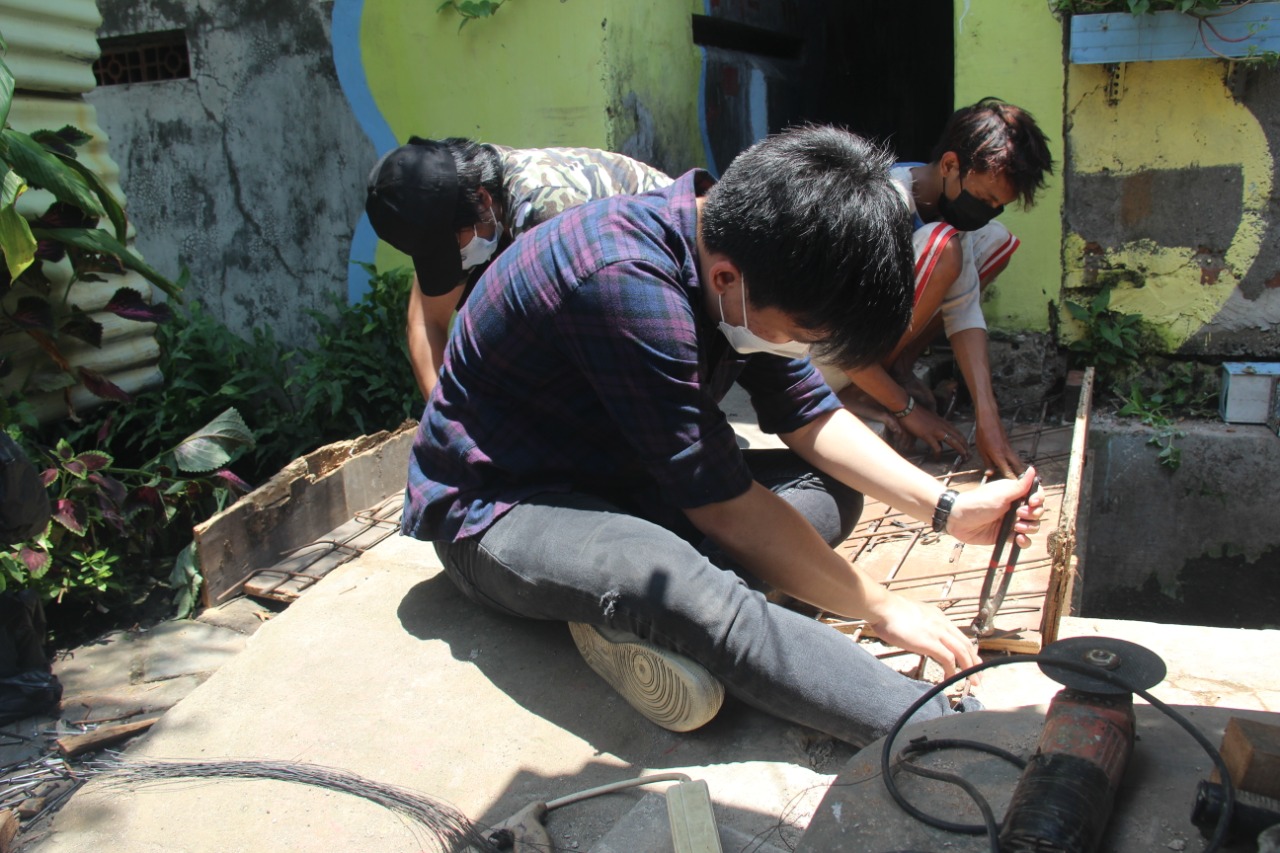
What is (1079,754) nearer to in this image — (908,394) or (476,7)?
(908,394)

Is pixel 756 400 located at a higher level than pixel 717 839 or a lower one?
higher

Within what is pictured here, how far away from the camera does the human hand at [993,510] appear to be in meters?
2.10

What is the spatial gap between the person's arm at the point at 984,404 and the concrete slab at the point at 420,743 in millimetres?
1608

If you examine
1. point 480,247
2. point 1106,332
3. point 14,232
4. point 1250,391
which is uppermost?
point 14,232

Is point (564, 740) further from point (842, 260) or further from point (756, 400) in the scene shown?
point (842, 260)

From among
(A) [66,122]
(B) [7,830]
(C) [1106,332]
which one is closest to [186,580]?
(B) [7,830]

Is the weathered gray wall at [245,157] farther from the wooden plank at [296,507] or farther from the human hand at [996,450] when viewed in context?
the human hand at [996,450]

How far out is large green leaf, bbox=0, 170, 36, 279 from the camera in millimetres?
2922

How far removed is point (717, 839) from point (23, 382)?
300cm

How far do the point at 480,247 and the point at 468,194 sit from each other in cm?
16

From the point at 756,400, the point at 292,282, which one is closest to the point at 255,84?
the point at 292,282

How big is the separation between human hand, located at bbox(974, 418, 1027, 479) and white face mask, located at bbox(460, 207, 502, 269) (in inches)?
67.1

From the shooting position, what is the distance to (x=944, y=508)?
2156 mm

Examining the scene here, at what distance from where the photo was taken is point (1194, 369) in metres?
3.90
